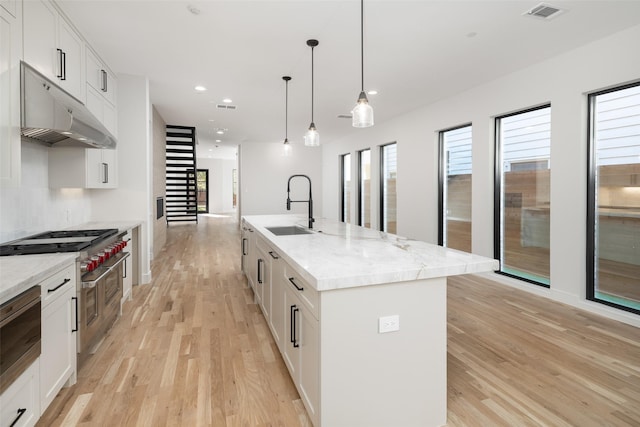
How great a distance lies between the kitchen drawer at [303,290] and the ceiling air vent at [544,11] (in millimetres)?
3036

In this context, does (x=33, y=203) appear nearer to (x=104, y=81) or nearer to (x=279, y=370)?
(x=104, y=81)

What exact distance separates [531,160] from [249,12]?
378 cm

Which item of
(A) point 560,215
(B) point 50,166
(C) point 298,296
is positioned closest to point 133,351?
(C) point 298,296

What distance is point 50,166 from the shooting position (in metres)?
3.14

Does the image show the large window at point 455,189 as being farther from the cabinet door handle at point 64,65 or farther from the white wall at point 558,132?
the cabinet door handle at point 64,65

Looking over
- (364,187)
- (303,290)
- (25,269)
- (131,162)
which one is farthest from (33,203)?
(364,187)

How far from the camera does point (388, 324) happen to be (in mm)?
1686

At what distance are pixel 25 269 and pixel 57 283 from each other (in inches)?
8.8

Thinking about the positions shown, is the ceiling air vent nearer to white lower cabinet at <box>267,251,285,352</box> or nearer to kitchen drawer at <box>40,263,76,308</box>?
white lower cabinet at <box>267,251,285,352</box>

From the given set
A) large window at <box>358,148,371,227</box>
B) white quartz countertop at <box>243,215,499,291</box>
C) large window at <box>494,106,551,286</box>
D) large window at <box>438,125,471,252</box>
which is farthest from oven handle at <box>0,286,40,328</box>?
large window at <box>358,148,371,227</box>

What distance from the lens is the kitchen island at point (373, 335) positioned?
1598mm

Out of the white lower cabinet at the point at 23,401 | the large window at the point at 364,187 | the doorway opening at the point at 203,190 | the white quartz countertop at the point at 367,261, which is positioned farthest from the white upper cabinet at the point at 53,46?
the doorway opening at the point at 203,190

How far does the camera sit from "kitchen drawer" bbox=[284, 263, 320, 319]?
166 cm

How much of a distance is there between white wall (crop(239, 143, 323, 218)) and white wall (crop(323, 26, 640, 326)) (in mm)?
5486
